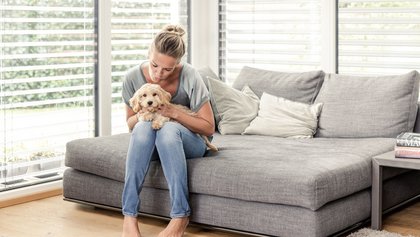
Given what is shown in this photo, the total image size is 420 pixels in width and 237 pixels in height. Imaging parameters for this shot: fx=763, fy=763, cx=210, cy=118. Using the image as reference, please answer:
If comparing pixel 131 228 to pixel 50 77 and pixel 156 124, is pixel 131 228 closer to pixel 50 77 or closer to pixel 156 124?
pixel 156 124

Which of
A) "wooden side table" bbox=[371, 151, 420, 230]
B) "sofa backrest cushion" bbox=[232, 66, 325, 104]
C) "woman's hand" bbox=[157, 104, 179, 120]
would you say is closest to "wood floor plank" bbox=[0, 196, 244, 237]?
"woman's hand" bbox=[157, 104, 179, 120]

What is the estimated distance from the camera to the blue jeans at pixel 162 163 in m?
3.68

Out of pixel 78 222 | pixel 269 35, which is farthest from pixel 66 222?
pixel 269 35

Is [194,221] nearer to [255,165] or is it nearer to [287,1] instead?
[255,165]

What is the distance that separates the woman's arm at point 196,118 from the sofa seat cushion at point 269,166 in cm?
15

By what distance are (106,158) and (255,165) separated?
0.91 meters

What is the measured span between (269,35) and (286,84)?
86 centimetres

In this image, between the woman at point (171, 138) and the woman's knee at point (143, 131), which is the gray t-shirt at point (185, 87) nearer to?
the woman at point (171, 138)

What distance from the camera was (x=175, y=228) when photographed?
3654mm

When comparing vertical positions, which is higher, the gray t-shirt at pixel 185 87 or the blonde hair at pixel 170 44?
the blonde hair at pixel 170 44

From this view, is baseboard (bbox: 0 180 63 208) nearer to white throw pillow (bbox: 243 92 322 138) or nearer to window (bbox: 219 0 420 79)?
white throw pillow (bbox: 243 92 322 138)

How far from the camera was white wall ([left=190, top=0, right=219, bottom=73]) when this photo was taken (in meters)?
5.84

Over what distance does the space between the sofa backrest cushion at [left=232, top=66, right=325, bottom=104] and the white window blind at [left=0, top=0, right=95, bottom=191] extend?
1034 millimetres

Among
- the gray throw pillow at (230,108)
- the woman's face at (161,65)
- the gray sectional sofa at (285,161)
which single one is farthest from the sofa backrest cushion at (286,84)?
the woman's face at (161,65)
